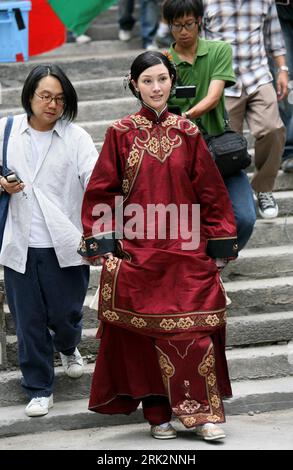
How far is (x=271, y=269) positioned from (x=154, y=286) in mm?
1781

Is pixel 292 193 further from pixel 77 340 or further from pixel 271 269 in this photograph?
pixel 77 340

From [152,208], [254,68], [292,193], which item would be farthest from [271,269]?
[152,208]

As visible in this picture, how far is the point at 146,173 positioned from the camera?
6.00 m

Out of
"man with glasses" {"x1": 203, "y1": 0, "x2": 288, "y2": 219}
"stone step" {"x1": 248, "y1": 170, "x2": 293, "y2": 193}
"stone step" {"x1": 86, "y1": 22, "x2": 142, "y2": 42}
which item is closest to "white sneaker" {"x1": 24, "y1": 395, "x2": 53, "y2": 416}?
"man with glasses" {"x1": 203, "y1": 0, "x2": 288, "y2": 219}

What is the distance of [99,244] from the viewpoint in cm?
604

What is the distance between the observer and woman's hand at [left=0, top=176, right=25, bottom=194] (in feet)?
20.3

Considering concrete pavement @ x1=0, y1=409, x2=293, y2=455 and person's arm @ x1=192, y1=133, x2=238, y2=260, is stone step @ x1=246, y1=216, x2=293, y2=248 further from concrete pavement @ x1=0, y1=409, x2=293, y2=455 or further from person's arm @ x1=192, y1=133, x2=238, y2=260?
person's arm @ x1=192, y1=133, x2=238, y2=260

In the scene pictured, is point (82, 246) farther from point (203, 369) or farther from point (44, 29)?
point (44, 29)

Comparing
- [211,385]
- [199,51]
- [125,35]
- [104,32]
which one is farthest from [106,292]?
[104,32]

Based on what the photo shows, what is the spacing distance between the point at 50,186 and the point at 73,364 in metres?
1.01

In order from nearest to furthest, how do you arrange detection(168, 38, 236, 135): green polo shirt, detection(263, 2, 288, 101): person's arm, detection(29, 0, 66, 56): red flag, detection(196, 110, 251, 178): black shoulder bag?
detection(196, 110, 251, 178): black shoulder bag < detection(168, 38, 236, 135): green polo shirt < detection(263, 2, 288, 101): person's arm < detection(29, 0, 66, 56): red flag

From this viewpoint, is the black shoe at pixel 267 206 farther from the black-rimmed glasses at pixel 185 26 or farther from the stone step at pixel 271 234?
the black-rimmed glasses at pixel 185 26

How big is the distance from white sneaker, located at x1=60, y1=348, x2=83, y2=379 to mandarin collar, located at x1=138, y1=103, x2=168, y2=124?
1.43 m

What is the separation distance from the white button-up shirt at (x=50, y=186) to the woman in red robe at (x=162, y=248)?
0.85 ft
